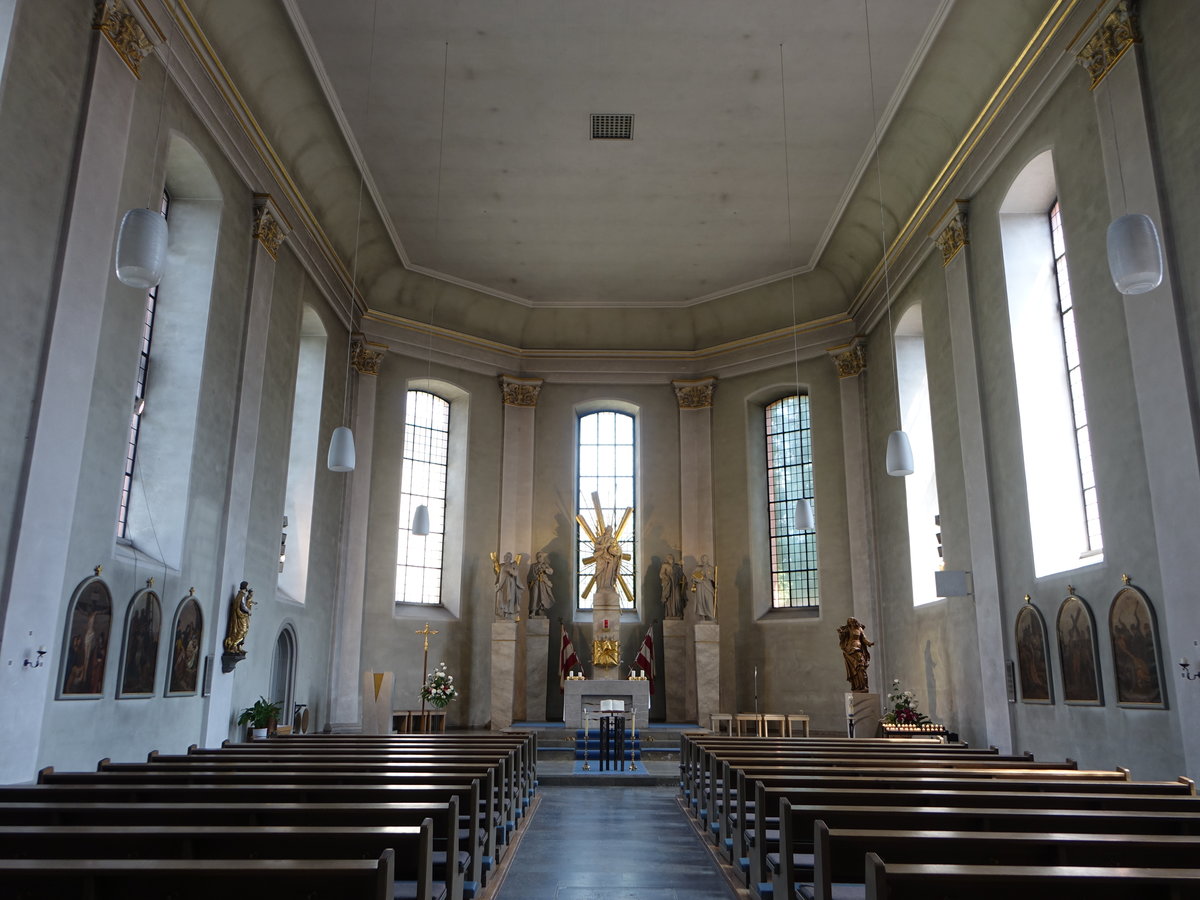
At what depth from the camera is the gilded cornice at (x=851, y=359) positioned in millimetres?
18281

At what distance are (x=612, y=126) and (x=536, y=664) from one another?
10.8 m

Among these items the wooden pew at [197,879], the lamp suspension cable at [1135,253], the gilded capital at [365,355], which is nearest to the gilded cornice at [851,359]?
the gilded capital at [365,355]

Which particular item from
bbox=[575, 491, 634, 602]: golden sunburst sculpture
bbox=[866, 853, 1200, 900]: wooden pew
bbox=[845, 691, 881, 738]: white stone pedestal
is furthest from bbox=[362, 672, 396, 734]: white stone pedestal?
bbox=[866, 853, 1200, 900]: wooden pew

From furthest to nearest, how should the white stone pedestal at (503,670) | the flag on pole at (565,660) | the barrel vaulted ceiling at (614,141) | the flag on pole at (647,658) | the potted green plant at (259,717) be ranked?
the flag on pole at (647,658), the flag on pole at (565,660), the white stone pedestal at (503,670), the potted green plant at (259,717), the barrel vaulted ceiling at (614,141)

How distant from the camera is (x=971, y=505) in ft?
42.3

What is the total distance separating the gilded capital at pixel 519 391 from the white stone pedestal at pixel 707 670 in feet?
20.4

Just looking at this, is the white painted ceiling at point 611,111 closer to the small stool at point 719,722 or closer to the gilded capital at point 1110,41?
the gilded capital at point 1110,41

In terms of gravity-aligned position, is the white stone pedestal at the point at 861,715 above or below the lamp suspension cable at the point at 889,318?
below

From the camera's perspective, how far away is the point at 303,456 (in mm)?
15781

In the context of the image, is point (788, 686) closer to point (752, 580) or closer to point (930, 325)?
point (752, 580)

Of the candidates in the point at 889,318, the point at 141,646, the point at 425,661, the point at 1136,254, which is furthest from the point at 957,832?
the point at 425,661

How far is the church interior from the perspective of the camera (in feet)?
28.0

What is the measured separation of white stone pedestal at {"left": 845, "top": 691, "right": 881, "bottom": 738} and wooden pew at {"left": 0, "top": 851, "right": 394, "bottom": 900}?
1320 cm

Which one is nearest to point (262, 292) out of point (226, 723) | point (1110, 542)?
point (226, 723)
